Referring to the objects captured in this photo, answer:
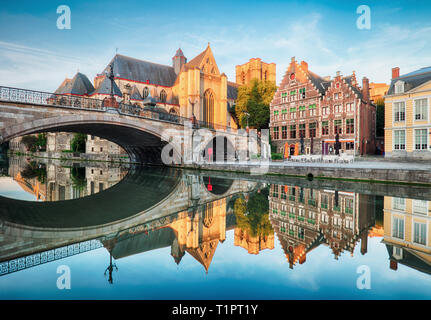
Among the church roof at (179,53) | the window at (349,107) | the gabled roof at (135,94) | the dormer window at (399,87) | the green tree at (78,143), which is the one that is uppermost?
the church roof at (179,53)

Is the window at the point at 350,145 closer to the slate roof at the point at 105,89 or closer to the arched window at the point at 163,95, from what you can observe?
the arched window at the point at 163,95

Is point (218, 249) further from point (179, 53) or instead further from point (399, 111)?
point (179, 53)

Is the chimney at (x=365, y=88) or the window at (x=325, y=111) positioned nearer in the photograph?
the chimney at (x=365, y=88)

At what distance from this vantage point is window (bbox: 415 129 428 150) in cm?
2036

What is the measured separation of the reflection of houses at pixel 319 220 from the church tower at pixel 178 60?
4539cm

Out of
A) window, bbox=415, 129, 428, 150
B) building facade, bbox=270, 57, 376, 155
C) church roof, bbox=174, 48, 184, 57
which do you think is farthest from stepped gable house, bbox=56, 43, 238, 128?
window, bbox=415, 129, 428, 150

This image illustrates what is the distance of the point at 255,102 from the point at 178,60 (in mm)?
22005

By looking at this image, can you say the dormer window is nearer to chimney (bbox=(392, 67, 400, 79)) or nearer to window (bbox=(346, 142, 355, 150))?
chimney (bbox=(392, 67, 400, 79))

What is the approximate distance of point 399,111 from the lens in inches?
866

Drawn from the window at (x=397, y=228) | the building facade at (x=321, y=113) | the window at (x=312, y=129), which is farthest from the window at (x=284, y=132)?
the window at (x=397, y=228)

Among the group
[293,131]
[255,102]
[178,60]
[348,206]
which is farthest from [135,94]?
[348,206]

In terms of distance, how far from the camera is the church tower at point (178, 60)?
4984cm

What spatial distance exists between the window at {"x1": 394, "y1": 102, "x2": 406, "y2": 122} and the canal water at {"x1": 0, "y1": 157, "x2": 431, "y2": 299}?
1699 centimetres
